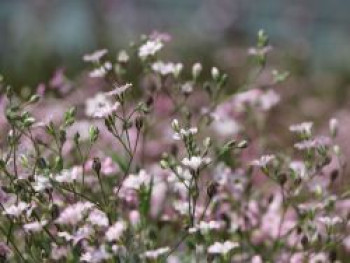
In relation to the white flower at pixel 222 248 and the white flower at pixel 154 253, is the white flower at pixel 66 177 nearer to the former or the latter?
the white flower at pixel 154 253

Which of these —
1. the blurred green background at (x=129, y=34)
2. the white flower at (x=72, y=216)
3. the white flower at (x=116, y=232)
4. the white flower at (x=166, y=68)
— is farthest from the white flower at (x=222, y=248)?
the blurred green background at (x=129, y=34)

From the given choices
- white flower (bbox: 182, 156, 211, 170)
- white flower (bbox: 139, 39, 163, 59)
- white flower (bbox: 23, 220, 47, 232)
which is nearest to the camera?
white flower (bbox: 23, 220, 47, 232)

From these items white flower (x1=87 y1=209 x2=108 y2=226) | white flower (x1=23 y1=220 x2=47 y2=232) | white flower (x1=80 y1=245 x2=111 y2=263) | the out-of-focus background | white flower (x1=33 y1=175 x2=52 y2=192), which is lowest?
white flower (x1=80 y1=245 x2=111 y2=263)

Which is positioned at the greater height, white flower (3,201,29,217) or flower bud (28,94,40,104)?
flower bud (28,94,40,104)

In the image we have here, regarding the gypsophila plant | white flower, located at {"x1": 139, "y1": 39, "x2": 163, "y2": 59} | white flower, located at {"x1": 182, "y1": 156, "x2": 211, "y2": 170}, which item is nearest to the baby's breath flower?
the gypsophila plant

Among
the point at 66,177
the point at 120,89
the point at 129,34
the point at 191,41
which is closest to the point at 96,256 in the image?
the point at 66,177

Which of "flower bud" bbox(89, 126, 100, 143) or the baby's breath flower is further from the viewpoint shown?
the baby's breath flower

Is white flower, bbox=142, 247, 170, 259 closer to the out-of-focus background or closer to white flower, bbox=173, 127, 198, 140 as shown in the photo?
white flower, bbox=173, 127, 198, 140

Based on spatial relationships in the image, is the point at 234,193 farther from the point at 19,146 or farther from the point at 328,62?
the point at 328,62

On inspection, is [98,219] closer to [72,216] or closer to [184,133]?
[72,216]
